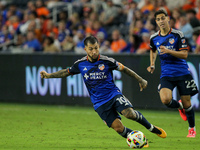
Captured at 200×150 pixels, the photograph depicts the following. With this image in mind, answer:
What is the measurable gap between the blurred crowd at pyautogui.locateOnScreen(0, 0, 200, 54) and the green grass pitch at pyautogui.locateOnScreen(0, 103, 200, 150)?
2.79 metres

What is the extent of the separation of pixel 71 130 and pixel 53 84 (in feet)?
14.5

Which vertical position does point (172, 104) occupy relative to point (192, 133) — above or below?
above

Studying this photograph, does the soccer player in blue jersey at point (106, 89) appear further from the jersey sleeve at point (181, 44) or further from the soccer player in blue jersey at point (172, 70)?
the jersey sleeve at point (181, 44)

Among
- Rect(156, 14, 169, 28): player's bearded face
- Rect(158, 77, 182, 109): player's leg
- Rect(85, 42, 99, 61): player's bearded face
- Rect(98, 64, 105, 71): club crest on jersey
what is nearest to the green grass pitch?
Rect(158, 77, 182, 109): player's leg

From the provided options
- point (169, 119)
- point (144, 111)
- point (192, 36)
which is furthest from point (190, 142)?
point (192, 36)

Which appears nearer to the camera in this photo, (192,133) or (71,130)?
(192,133)

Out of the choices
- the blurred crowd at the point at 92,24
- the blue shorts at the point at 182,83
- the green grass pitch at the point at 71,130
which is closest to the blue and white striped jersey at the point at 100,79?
the green grass pitch at the point at 71,130

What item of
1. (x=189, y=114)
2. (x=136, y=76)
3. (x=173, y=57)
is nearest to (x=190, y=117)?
(x=189, y=114)

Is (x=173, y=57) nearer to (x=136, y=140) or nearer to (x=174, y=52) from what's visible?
(x=174, y=52)

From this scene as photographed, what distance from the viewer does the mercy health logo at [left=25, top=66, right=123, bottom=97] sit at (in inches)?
519

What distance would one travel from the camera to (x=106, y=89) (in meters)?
7.27

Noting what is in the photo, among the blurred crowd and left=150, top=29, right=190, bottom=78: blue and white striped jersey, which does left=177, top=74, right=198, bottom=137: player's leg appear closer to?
left=150, top=29, right=190, bottom=78: blue and white striped jersey

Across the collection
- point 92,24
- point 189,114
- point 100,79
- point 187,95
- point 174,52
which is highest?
point 92,24

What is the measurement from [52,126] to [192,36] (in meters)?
6.00
